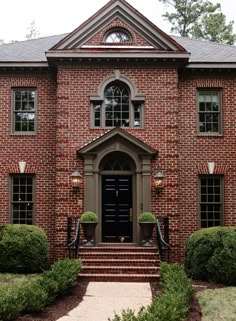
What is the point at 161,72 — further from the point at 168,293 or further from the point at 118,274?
the point at 168,293

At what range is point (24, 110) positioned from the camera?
53.1 feet

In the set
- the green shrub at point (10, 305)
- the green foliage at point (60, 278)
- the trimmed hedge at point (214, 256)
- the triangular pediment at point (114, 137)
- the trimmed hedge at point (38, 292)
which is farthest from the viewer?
the triangular pediment at point (114, 137)

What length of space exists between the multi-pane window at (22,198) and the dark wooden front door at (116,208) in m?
2.52

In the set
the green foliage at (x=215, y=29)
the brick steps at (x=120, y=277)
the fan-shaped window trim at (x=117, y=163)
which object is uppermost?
the green foliage at (x=215, y=29)

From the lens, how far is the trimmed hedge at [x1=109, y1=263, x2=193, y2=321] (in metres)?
7.23

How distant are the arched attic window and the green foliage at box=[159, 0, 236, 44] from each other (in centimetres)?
2338

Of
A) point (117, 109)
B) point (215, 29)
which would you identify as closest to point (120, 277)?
point (117, 109)

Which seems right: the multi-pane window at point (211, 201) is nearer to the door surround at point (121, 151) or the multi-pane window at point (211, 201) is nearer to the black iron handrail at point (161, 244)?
the door surround at point (121, 151)

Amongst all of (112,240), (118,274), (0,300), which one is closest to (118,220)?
(112,240)

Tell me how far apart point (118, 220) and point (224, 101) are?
547 cm

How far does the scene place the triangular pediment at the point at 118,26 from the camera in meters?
15.3

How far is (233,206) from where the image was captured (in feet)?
51.8

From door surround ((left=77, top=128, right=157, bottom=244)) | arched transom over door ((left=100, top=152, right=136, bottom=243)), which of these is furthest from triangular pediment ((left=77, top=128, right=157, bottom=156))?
arched transom over door ((left=100, top=152, right=136, bottom=243))

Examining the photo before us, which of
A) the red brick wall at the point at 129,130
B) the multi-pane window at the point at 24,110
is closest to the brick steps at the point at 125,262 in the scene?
the red brick wall at the point at 129,130
